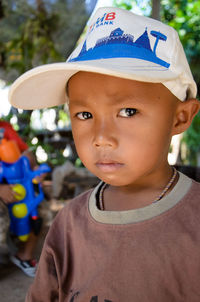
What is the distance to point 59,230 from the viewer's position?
117cm

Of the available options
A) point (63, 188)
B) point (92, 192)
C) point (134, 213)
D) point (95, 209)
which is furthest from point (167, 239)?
point (63, 188)

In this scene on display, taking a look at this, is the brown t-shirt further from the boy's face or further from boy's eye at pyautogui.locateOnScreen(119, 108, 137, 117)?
boy's eye at pyautogui.locateOnScreen(119, 108, 137, 117)

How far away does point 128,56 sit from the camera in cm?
89

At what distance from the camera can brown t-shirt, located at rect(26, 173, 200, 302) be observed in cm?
87

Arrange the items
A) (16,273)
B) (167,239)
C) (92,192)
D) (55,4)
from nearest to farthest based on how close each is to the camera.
Answer: (167,239), (92,192), (16,273), (55,4)

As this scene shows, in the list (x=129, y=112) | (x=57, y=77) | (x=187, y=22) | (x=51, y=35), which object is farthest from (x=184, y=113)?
(x=51, y=35)

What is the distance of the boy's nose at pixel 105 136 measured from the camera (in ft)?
2.90

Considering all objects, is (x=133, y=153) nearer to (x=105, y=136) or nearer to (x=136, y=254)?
(x=105, y=136)

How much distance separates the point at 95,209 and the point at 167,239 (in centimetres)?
28

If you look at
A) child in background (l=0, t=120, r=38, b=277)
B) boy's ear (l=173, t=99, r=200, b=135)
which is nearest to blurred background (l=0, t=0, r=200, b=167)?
child in background (l=0, t=120, r=38, b=277)

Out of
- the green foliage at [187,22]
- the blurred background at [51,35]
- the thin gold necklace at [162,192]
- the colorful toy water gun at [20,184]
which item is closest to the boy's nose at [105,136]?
the thin gold necklace at [162,192]

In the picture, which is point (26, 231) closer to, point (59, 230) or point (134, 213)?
point (59, 230)

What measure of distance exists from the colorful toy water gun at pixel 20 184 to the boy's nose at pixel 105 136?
1.56 m

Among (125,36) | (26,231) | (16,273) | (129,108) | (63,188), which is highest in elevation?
(125,36)
